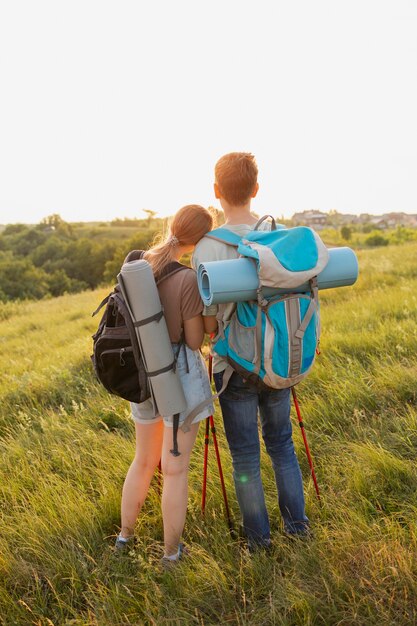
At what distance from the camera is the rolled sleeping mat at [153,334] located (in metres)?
2.30

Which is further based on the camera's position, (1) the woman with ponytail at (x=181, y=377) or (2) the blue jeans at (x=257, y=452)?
(2) the blue jeans at (x=257, y=452)

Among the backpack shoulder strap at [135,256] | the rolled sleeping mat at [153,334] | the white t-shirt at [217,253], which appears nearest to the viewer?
the rolled sleeping mat at [153,334]

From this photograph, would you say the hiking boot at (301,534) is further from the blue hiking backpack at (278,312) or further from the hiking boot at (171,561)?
the blue hiking backpack at (278,312)

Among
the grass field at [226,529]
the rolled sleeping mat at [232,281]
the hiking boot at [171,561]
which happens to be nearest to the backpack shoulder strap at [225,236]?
the rolled sleeping mat at [232,281]

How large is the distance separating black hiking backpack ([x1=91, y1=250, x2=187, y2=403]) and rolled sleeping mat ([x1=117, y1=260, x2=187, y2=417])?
0.14 feet

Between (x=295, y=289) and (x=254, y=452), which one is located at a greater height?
(x=295, y=289)

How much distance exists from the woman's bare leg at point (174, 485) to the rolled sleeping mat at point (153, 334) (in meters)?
0.20

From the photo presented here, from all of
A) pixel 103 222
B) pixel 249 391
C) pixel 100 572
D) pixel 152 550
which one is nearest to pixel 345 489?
pixel 249 391

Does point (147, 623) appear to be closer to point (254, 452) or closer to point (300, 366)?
point (254, 452)

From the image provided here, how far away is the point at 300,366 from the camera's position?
236 cm

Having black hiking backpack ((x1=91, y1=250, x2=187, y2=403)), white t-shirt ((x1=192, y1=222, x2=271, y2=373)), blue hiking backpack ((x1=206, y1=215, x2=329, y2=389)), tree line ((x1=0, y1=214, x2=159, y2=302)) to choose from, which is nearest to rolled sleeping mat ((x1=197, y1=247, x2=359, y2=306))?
blue hiking backpack ((x1=206, y1=215, x2=329, y2=389))

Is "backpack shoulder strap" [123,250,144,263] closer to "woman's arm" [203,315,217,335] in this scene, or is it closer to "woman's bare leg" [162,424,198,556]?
"woman's arm" [203,315,217,335]

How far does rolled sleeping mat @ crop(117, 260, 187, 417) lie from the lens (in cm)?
230

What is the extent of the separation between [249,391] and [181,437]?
430 millimetres
